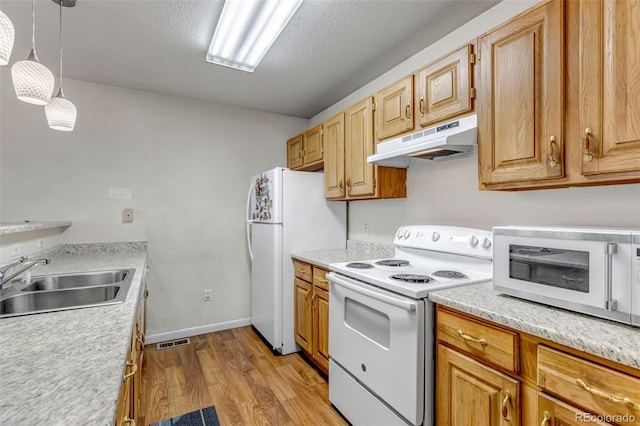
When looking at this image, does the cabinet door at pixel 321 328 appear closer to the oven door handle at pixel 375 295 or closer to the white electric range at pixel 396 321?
the white electric range at pixel 396 321

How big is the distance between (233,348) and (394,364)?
1.84 meters

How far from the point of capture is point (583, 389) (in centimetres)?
89

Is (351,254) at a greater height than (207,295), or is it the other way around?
(351,254)

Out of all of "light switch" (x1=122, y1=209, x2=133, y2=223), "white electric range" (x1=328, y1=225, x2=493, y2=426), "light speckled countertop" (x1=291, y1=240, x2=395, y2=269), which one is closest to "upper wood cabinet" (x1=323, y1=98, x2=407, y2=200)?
"white electric range" (x1=328, y1=225, x2=493, y2=426)

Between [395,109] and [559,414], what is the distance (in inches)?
68.0

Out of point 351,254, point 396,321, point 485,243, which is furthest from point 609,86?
point 351,254

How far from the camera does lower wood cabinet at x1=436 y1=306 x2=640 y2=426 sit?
0.84 metres

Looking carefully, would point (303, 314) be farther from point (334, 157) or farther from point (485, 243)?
point (485, 243)

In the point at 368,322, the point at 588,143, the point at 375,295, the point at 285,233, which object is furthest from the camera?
the point at 285,233

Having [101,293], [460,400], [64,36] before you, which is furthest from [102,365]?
[64,36]

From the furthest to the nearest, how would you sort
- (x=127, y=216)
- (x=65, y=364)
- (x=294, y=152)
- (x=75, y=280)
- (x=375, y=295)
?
(x=294, y=152) < (x=127, y=216) < (x=75, y=280) < (x=375, y=295) < (x=65, y=364)

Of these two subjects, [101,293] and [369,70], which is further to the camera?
[369,70]

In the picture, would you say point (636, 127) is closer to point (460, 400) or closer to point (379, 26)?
point (460, 400)

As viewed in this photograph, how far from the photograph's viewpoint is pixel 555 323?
100cm
